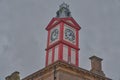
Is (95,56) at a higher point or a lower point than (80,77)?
higher

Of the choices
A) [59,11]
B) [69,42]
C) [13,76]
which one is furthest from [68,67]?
[59,11]

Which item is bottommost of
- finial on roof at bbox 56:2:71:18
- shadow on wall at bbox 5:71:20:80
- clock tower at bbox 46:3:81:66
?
shadow on wall at bbox 5:71:20:80

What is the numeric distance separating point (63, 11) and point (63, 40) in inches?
313

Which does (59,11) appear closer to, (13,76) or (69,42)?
(69,42)

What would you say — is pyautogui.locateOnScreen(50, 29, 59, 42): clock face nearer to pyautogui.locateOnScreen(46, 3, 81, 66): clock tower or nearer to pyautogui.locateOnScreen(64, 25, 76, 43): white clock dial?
pyautogui.locateOnScreen(46, 3, 81, 66): clock tower

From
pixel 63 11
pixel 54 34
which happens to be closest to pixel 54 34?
pixel 54 34

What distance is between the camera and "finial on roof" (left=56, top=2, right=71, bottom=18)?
51.1 m

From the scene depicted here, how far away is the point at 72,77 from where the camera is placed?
39000 mm

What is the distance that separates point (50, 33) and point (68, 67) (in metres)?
10.9

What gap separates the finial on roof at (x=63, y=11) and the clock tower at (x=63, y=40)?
1.52 meters

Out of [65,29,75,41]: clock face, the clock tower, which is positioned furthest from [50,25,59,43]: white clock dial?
[65,29,75,41]: clock face

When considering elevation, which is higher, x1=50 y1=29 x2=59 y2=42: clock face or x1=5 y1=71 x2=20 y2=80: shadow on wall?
x1=50 y1=29 x2=59 y2=42: clock face

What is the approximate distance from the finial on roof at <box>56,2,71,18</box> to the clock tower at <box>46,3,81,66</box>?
4.97 ft

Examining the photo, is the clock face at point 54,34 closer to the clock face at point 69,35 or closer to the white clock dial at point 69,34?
the white clock dial at point 69,34
